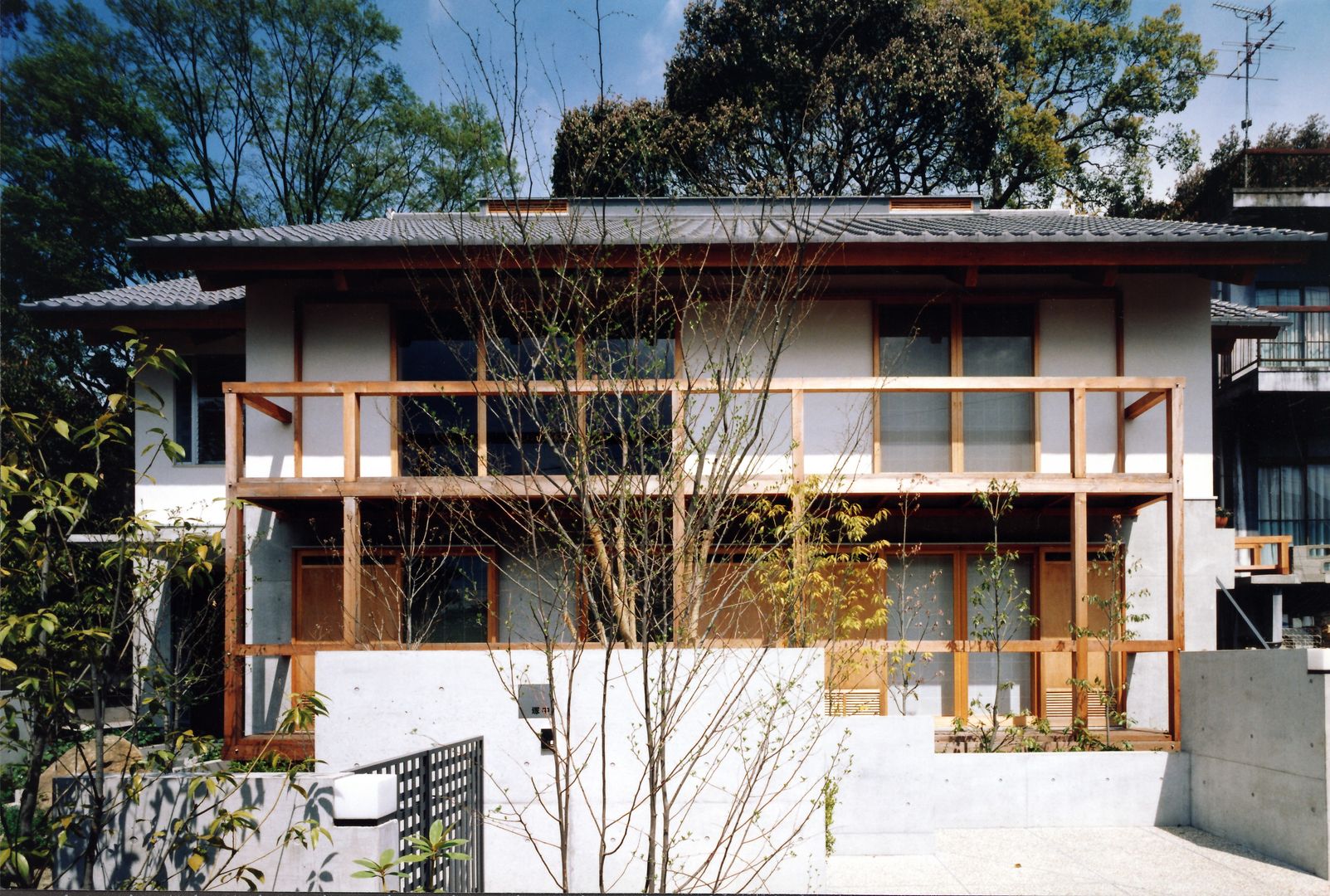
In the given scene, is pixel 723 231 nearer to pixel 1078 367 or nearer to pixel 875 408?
pixel 875 408

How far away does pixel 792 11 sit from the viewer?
687 cm

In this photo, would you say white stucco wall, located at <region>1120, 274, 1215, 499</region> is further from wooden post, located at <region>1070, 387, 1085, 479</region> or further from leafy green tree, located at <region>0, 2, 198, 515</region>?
leafy green tree, located at <region>0, 2, 198, 515</region>

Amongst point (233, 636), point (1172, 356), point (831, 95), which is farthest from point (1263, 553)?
point (233, 636)

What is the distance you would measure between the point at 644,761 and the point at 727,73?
4.86m

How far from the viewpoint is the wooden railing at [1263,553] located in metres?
7.55

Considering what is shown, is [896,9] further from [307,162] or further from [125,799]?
[125,799]

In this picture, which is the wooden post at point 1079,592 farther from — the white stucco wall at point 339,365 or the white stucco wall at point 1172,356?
the white stucco wall at point 339,365

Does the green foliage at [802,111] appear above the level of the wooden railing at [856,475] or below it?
above

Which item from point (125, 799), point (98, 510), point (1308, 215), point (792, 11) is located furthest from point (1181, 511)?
point (98, 510)

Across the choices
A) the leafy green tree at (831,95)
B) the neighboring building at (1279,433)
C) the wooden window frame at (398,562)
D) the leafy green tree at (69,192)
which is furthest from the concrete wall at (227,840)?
the neighboring building at (1279,433)

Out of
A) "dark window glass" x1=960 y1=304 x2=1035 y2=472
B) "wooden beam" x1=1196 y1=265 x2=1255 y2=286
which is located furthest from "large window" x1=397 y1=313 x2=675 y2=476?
"wooden beam" x1=1196 y1=265 x2=1255 y2=286

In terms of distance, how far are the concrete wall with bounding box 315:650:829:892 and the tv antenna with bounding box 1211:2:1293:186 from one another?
3.89m

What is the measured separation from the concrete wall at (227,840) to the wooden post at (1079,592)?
5.08 m

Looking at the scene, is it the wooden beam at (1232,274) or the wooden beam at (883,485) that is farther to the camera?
the wooden beam at (1232,274)
